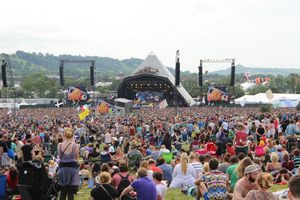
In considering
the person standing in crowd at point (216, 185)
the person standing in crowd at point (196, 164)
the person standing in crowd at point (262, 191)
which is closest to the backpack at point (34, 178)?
the person standing in crowd at point (216, 185)

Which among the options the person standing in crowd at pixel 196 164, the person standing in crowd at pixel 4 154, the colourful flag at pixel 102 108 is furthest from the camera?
the colourful flag at pixel 102 108

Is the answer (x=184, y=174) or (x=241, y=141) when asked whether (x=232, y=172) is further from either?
(x=241, y=141)

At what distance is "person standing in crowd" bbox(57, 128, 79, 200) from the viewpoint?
24.9ft

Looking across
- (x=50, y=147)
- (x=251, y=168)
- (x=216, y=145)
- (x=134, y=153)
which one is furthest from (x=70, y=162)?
(x=50, y=147)

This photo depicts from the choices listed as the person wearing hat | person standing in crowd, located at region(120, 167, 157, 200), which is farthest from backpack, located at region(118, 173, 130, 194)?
the person wearing hat

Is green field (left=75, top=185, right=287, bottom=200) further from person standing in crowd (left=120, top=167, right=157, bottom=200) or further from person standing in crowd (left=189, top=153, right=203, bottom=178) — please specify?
person standing in crowd (left=120, top=167, right=157, bottom=200)

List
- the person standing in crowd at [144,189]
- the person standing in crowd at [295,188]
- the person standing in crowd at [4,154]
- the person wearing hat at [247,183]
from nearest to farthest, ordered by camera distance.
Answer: the person standing in crowd at [295,188] < the person wearing hat at [247,183] < the person standing in crowd at [144,189] < the person standing in crowd at [4,154]

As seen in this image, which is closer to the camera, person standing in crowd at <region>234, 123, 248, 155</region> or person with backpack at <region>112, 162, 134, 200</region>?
person with backpack at <region>112, 162, 134, 200</region>

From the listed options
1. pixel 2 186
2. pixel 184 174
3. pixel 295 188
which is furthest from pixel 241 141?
pixel 295 188

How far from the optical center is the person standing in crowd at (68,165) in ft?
24.9

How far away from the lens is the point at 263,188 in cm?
528

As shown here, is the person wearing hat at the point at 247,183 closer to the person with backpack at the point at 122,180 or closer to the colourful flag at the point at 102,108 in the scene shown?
the person with backpack at the point at 122,180

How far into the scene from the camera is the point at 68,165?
764 centimetres

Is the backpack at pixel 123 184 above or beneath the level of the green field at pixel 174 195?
above
